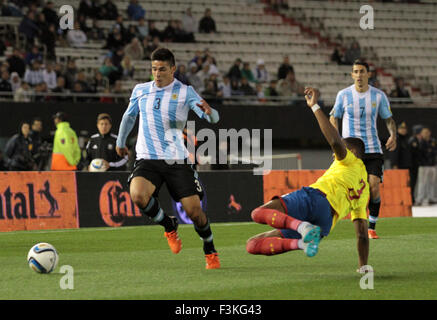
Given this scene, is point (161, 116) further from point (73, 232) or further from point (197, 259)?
point (73, 232)

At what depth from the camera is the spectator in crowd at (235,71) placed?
83.6 feet

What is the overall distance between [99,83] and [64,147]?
529cm

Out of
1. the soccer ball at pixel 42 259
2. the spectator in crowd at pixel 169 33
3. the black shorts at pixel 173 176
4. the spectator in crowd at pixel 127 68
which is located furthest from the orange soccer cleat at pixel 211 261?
the spectator in crowd at pixel 169 33

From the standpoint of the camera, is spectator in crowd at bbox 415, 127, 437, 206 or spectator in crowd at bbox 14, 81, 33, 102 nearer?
spectator in crowd at bbox 14, 81, 33, 102

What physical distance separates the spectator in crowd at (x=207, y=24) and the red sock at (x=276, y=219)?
2105 centimetres

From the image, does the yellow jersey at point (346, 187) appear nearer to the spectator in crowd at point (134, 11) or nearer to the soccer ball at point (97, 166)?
the soccer ball at point (97, 166)

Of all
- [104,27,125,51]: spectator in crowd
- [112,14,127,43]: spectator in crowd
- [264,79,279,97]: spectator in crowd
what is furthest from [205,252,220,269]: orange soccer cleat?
[264,79,279,97]: spectator in crowd

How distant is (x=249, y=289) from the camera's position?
7.41m

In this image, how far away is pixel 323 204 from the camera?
792 centimetres

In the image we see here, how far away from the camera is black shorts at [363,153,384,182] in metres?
12.4

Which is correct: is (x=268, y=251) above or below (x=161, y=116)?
below

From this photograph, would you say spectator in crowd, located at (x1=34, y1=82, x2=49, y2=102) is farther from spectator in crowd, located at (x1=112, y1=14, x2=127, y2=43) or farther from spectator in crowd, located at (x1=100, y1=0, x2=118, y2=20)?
spectator in crowd, located at (x1=100, y1=0, x2=118, y2=20)

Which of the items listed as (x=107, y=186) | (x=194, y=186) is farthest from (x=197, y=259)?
(x=107, y=186)
